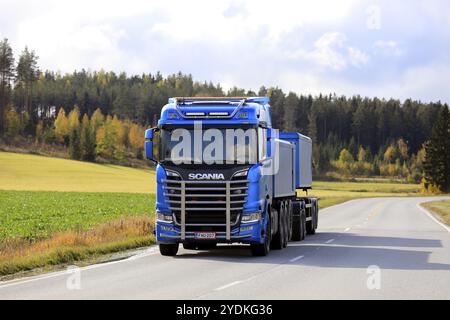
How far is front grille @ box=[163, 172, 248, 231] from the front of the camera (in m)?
19.8

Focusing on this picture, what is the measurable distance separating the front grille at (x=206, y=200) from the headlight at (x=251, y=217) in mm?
145

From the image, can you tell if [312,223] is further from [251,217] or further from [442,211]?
[442,211]

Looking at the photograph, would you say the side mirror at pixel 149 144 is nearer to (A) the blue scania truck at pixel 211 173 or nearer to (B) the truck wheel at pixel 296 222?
(A) the blue scania truck at pixel 211 173

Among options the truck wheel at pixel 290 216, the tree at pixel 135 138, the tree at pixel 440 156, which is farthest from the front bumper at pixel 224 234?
the tree at pixel 135 138

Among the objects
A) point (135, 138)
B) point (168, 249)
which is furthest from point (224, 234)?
point (135, 138)

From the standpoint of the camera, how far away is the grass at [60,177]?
8894cm

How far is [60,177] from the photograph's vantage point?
10100 cm

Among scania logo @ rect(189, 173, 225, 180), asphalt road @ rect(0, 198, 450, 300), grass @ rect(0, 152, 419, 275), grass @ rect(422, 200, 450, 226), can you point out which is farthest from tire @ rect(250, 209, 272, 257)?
grass @ rect(422, 200, 450, 226)

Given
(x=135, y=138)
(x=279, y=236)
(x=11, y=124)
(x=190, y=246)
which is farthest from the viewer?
(x=135, y=138)

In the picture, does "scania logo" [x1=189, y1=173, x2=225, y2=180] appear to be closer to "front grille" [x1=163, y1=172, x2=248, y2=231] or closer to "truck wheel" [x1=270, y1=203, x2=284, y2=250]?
"front grille" [x1=163, y1=172, x2=248, y2=231]

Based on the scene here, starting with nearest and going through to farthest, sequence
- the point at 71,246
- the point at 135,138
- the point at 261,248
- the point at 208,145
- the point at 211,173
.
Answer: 1. the point at 211,173
2. the point at 208,145
3. the point at 261,248
4. the point at 71,246
5. the point at 135,138

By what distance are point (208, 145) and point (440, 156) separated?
100904 mm
